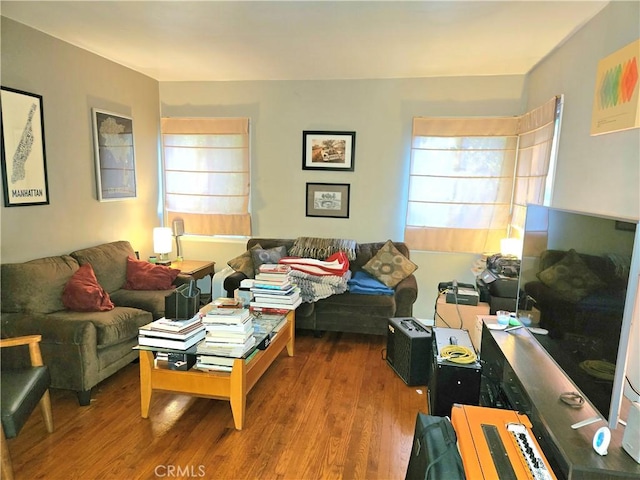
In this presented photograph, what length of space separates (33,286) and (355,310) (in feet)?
8.21

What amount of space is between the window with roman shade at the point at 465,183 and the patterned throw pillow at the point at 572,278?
2186 mm

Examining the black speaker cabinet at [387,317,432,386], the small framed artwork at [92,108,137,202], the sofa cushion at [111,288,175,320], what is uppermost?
A: the small framed artwork at [92,108,137,202]

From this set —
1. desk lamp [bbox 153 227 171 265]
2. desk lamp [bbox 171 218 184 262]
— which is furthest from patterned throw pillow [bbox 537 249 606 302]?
desk lamp [bbox 171 218 184 262]

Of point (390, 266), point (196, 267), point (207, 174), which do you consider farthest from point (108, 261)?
point (390, 266)

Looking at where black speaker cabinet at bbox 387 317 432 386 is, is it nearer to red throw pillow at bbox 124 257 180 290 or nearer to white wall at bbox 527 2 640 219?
white wall at bbox 527 2 640 219

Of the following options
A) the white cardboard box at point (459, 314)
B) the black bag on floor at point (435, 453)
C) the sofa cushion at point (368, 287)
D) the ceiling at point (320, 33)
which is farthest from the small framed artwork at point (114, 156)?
the black bag on floor at point (435, 453)

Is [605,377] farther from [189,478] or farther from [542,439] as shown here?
[189,478]

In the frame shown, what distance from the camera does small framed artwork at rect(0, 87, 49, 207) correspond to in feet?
9.22

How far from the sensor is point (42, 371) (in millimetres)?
2162

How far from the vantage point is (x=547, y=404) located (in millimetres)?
1542

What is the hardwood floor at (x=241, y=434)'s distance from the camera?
205 cm

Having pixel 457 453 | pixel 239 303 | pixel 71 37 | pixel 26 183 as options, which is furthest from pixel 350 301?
pixel 71 37

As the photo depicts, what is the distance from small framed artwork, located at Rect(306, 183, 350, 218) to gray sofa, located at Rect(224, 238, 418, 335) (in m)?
1.12

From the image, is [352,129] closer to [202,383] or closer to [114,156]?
[114,156]
